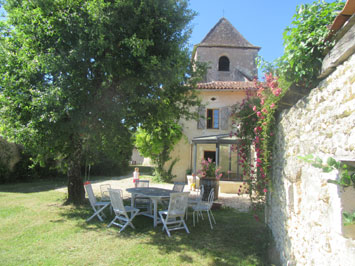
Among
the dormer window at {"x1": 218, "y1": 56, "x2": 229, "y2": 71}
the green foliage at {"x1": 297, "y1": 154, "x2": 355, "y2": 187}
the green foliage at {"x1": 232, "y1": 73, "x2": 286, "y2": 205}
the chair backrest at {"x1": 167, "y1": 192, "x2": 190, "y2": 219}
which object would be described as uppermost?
the dormer window at {"x1": 218, "y1": 56, "x2": 229, "y2": 71}

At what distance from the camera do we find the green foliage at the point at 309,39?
2.32 meters

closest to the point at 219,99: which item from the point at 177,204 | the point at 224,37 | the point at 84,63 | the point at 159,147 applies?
the point at 159,147

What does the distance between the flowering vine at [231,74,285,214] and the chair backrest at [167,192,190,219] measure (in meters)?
1.45

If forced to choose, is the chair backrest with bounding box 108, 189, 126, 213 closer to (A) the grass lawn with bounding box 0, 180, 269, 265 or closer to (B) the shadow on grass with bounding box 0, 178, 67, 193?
(A) the grass lawn with bounding box 0, 180, 269, 265

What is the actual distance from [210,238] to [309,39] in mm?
4081

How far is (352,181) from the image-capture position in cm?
182

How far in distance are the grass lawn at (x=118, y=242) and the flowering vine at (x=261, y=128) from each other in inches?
44.6

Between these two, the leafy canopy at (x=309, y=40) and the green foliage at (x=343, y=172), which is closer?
the green foliage at (x=343, y=172)

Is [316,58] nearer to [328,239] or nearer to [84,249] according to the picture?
[328,239]

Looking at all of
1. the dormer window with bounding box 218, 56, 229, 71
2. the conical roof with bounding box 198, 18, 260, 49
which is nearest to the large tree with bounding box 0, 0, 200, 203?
the dormer window with bounding box 218, 56, 229, 71

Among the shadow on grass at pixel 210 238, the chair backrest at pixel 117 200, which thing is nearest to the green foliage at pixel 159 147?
the shadow on grass at pixel 210 238

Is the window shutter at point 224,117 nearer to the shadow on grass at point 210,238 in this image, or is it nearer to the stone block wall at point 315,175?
the shadow on grass at point 210,238

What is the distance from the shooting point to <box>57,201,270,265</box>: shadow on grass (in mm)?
4156

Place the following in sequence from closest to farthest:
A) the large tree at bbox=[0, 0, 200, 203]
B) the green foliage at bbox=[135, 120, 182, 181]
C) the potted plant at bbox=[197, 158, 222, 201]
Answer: the large tree at bbox=[0, 0, 200, 203] → the potted plant at bbox=[197, 158, 222, 201] → the green foliage at bbox=[135, 120, 182, 181]
